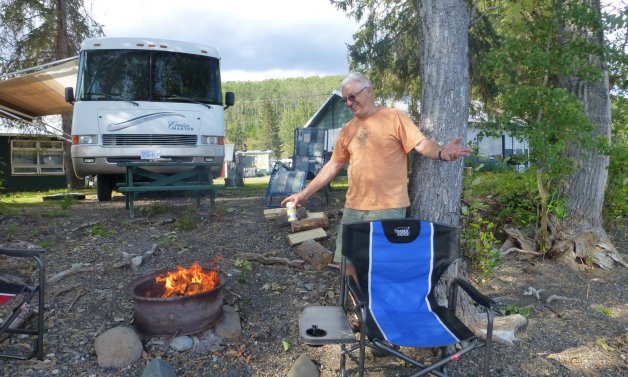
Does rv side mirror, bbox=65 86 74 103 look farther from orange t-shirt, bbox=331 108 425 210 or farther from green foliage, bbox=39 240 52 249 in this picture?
orange t-shirt, bbox=331 108 425 210

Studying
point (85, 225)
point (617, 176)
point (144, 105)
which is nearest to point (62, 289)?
point (85, 225)

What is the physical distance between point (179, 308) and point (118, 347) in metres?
0.43

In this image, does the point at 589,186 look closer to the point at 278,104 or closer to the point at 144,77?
the point at 144,77

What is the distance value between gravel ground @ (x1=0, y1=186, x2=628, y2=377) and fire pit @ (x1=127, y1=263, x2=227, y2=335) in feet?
0.55

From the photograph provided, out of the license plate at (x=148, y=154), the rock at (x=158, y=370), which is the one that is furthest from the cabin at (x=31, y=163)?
the rock at (x=158, y=370)

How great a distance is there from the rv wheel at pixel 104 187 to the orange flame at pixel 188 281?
5.76m

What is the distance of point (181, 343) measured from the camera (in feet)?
9.50

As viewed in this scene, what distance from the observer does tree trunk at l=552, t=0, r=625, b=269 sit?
4.80 m

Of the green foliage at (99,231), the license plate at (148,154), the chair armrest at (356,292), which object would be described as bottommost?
the green foliage at (99,231)

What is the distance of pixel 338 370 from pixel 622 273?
3.63 metres

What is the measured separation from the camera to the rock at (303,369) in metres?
2.67

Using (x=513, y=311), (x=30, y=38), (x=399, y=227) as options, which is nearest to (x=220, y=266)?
(x=399, y=227)

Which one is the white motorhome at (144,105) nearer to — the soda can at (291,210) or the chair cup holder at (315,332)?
the soda can at (291,210)

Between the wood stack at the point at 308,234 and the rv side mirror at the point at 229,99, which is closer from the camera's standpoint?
the wood stack at the point at 308,234
